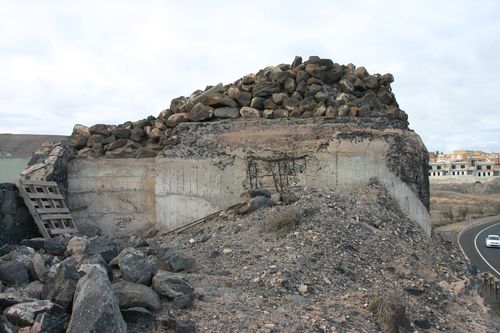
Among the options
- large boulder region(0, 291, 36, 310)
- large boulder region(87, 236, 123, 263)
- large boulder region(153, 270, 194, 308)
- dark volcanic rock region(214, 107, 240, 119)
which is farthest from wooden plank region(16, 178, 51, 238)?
large boulder region(153, 270, 194, 308)

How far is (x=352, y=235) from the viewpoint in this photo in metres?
7.21

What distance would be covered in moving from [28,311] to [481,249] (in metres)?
42.5

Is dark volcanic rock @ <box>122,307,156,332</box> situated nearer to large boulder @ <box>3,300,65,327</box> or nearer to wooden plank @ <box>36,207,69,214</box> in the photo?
large boulder @ <box>3,300,65,327</box>

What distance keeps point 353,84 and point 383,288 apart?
203 inches

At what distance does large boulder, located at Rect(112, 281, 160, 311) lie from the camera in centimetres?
467

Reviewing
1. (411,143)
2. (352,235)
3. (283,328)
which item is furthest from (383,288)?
(411,143)

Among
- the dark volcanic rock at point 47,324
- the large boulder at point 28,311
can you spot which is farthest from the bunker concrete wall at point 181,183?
the dark volcanic rock at point 47,324

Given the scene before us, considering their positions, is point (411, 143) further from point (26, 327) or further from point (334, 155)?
point (26, 327)

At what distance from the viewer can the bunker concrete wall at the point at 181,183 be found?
880cm

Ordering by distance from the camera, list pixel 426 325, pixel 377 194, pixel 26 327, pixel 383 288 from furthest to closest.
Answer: pixel 377 194 < pixel 383 288 < pixel 426 325 < pixel 26 327

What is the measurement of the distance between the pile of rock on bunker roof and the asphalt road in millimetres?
25148

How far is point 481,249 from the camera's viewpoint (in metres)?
41.2

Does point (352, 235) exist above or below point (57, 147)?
below

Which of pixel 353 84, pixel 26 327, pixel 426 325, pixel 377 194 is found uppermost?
pixel 353 84
